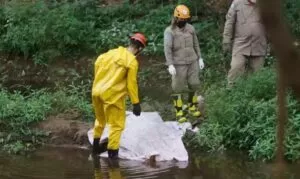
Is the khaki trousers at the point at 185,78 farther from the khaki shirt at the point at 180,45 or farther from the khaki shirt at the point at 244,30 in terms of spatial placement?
the khaki shirt at the point at 244,30

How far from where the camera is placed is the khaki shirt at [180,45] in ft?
27.9

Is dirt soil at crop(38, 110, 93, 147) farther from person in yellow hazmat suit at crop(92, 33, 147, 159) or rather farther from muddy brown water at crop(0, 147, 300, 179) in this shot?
person in yellow hazmat suit at crop(92, 33, 147, 159)

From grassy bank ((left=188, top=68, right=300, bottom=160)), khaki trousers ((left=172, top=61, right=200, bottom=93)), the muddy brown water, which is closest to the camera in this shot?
the muddy brown water

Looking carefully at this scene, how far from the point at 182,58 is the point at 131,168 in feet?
6.46

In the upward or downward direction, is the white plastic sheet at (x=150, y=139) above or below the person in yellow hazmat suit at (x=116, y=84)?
below

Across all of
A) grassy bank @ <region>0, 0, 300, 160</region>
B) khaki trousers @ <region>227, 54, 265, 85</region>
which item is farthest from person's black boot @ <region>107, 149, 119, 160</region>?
khaki trousers @ <region>227, 54, 265, 85</region>

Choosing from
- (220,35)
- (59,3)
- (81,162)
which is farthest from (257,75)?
(59,3)

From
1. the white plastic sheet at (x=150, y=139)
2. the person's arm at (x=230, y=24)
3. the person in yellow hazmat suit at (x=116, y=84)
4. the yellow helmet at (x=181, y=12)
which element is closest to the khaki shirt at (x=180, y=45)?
the yellow helmet at (x=181, y=12)

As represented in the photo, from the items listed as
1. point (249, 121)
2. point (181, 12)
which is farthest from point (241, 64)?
point (249, 121)

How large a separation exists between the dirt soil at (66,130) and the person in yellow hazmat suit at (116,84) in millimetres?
916

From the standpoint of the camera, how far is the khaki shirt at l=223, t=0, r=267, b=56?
28.9ft

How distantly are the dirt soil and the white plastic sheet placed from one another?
0.65 ft

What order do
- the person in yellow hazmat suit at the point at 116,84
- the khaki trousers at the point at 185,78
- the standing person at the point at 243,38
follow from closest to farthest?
the person in yellow hazmat suit at the point at 116,84, the khaki trousers at the point at 185,78, the standing person at the point at 243,38

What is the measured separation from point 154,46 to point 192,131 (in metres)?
4.85
